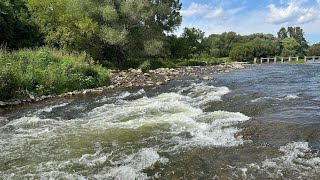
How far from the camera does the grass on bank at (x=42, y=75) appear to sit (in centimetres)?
2052

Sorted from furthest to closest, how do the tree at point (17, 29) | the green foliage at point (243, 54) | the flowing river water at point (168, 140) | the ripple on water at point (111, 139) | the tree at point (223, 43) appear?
the tree at point (223, 43) < the green foliage at point (243, 54) < the tree at point (17, 29) < the ripple on water at point (111, 139) < the flowing river water at point (168, 140)

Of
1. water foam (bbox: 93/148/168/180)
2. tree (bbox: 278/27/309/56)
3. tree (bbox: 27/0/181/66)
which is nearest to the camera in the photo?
water foam (bbox: 93/148/168/180)

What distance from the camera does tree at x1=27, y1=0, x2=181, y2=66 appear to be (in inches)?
1652

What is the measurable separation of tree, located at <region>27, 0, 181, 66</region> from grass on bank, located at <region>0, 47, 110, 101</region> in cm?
1232

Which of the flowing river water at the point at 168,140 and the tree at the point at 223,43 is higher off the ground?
the tree at the point at 223,43

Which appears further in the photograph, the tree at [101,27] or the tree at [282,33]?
the tree at [282,33]

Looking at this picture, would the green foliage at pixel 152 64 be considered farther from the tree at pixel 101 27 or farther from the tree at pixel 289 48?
the tree at pixel 289 48

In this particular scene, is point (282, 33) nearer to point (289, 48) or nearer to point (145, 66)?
point (289, 48)

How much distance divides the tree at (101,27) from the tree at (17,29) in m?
1.87

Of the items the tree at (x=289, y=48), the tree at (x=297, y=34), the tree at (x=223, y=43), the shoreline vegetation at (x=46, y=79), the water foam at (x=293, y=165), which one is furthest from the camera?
the tree at (x=297, y=34)

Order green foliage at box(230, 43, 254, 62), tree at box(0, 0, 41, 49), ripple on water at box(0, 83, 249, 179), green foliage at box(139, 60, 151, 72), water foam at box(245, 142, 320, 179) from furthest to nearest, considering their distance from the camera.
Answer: green foliage at box(230, 43, 254, 62)
green foliage at box(139, 60, 151, 72)
tree at box(0, 0, 41, 49)
ripple on water at box(0, 83, 249, 179)
water foam at box(245, 142, 320, 179)

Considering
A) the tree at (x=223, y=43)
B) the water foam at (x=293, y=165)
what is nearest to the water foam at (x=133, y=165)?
the water foam at (x=293, y=165)

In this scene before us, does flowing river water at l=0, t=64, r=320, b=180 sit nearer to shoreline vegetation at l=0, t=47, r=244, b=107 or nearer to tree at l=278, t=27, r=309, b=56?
shoreline vegetation at l=0, t=47, r=244, b=107

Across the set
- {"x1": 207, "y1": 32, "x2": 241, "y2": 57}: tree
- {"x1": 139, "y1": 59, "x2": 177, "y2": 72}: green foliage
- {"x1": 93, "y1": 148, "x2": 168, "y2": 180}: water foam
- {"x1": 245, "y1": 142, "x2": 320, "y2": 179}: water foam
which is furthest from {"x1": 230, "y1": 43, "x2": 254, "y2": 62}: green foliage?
{"x1": 93, "y1": 148, "x2": 168, "y2": 180}: water foam
